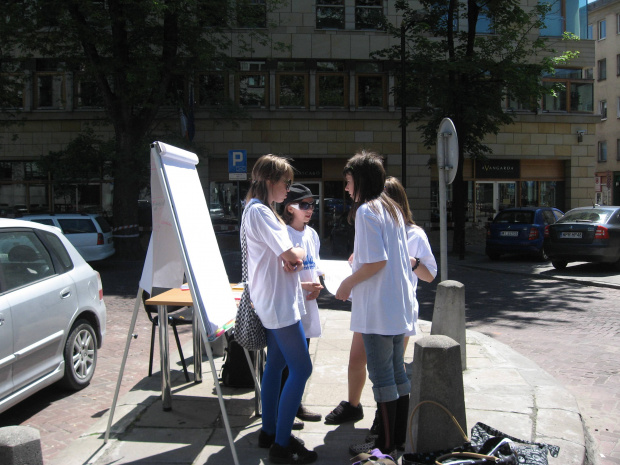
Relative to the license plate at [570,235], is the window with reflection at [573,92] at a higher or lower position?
higher

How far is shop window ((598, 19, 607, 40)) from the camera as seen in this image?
156 feet

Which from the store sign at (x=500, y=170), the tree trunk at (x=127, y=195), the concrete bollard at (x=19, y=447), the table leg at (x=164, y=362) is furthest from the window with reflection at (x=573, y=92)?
the concrete bollard at (x=19, y=447)

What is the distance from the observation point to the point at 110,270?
1612cm

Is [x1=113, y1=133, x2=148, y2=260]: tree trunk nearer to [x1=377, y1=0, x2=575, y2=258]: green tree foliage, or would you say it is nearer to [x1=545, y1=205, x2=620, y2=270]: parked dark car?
[x1=377, y1=0, x2=575, y2=258]: green tree foliage

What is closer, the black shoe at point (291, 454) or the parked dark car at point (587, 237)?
the black shoe at point (291, 454)

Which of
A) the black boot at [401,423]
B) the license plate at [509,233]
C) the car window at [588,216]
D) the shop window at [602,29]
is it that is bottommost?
the black boot at [401,423]

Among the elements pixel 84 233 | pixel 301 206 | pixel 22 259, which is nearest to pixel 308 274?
pixel 301 206

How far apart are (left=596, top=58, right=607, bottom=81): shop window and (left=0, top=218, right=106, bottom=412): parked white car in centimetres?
5032

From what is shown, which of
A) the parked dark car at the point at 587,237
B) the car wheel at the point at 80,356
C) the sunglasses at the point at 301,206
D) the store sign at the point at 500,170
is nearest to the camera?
the sunglasses at the point at 301,206

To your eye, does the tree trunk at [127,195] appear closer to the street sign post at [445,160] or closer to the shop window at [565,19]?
the street sign post at [445,160]

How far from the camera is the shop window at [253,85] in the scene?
2402 cm

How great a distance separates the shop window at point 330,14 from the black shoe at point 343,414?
21901 mm

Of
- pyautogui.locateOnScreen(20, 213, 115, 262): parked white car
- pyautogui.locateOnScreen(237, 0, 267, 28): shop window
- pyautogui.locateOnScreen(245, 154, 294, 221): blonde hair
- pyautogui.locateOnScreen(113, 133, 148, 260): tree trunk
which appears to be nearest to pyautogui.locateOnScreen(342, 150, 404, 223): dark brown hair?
pyautogui.locateOnScreen(245, 154, 294, 221): blonde hair

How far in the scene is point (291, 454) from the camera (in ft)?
12.0
